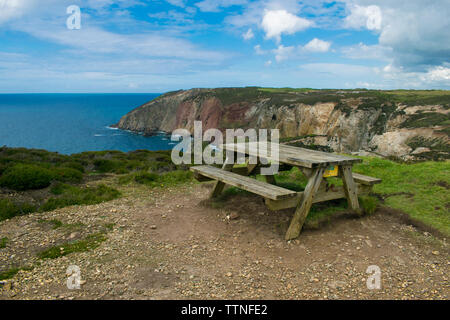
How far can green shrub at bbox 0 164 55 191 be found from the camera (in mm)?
6887

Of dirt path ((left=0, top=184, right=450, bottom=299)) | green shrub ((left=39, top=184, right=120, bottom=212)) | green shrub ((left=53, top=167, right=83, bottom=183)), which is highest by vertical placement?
green shrub ((left=53, top=167, right=83, bottom=183))

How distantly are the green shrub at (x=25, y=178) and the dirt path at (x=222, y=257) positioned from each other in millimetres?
1460

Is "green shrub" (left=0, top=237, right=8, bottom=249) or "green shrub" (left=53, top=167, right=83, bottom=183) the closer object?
"green shrub" (left=0, top=237, right=8, bottom=249)

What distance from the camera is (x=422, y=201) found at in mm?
5941

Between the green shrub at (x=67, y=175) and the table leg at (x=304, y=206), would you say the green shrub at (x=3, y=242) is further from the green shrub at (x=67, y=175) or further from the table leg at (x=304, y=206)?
the table leg at (x=304, y=206)

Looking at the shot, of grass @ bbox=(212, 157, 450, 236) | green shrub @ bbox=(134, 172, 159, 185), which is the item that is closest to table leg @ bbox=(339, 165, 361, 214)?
grass @ bbox=(212, 157, 450, 236)

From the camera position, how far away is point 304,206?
195 inches

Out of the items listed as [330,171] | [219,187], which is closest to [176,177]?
[219,187]

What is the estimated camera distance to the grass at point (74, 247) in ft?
14.6

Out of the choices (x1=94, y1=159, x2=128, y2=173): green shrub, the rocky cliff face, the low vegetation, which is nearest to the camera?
the low vegetation

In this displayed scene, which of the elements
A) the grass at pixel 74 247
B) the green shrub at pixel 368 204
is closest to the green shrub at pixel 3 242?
the grass at pixel 74 247

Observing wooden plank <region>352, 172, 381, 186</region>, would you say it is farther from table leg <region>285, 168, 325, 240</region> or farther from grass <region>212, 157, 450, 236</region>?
table leg <region>285, 168, 325, 240</region>

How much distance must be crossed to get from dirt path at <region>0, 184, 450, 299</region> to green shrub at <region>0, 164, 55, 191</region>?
146 cm

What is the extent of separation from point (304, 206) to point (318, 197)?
1.48ft
